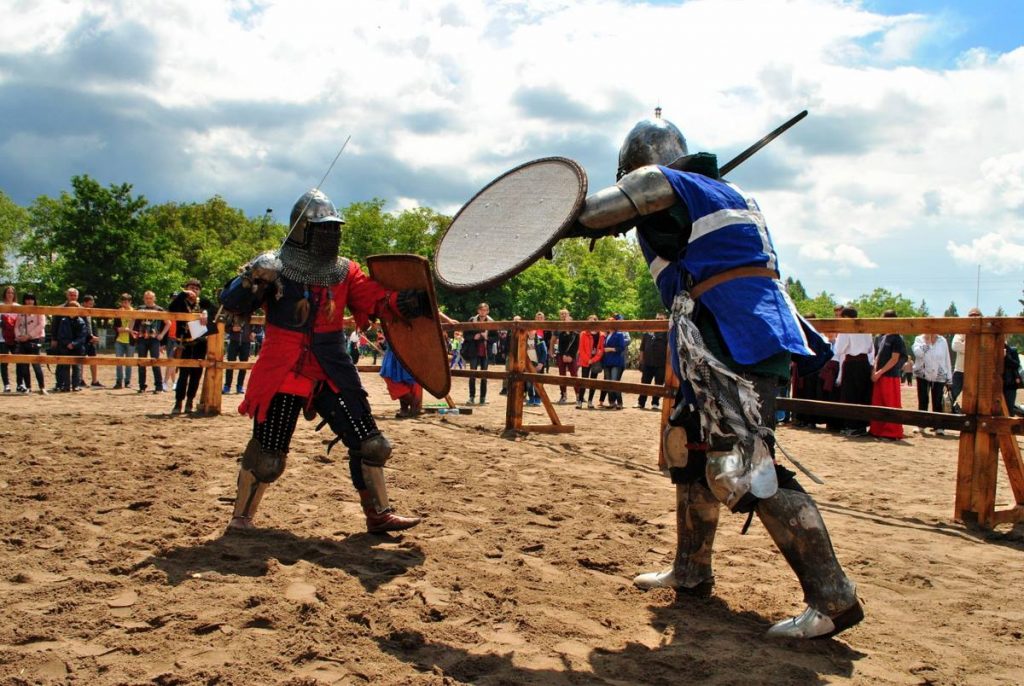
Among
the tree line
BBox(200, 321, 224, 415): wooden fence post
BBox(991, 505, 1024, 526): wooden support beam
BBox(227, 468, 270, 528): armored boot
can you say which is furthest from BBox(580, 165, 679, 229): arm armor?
the tree line

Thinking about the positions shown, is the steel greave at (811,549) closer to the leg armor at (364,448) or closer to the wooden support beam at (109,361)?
the leg armor at (364,448)

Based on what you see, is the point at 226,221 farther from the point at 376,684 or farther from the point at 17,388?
the point at 376,684

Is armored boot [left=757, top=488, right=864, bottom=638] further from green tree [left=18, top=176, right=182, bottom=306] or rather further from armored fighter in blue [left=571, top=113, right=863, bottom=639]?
green tree [left=18, top=176, right=182, bottom=306]

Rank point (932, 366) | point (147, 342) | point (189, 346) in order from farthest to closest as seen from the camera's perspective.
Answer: point (147, 342), point (932, 366), point (189, 346)

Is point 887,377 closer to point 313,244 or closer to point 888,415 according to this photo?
point 888,415

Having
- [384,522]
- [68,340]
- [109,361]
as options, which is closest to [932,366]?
[384,522]

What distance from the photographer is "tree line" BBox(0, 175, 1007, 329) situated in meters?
33.6

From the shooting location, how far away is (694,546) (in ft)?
10.6

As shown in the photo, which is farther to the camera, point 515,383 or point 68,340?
point 68,340

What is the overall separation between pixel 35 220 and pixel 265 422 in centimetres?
5821

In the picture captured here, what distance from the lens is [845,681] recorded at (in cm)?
245

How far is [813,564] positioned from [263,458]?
260cm

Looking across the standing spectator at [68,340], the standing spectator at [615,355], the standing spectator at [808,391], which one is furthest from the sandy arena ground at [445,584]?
the standing spectator at [615,355]

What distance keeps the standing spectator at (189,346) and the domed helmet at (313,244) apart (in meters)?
5.71
